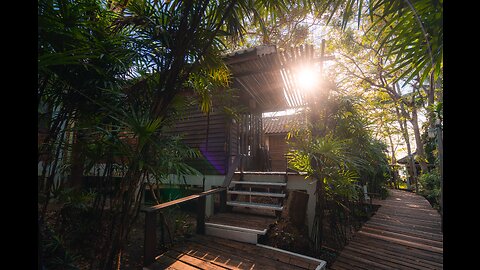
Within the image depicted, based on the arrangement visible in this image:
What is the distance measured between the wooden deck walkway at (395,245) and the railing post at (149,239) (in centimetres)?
234

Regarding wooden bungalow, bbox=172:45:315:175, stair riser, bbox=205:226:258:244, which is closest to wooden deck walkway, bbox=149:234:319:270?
stair riser, bbox=205:226:258:244

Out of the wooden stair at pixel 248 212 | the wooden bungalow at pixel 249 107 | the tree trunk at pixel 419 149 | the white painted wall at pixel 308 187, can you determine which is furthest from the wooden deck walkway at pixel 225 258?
the tree trunk at pixel 419 149

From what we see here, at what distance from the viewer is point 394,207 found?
20.0ft

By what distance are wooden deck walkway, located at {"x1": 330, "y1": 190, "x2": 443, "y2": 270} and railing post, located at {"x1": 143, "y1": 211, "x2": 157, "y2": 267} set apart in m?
2.34

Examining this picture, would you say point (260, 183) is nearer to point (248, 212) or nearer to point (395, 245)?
point (248, 212)

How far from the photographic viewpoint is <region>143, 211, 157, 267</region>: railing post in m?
2.64

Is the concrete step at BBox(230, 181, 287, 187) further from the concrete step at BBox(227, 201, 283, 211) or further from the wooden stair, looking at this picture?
the concrete step at BBox(227, 201, 283, 211)

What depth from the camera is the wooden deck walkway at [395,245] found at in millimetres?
2629

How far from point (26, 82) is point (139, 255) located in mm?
3483

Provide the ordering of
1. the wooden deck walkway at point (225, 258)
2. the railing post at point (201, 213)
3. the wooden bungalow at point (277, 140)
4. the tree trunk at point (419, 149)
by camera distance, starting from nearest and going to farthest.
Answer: the wooden deck walkway at point (225, 258) → the railing post at point (201, 213) → the tree trunk at point (419, 149) → the wooden bungalow at point (277, 140)

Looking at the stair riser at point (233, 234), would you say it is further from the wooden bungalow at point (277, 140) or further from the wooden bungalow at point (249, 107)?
the wooden bungalow at point (277, 140)

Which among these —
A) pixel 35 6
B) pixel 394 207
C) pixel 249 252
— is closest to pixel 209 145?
pixel 249 252

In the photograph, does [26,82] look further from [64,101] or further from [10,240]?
[64,101]

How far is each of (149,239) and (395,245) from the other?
3.81 metres
